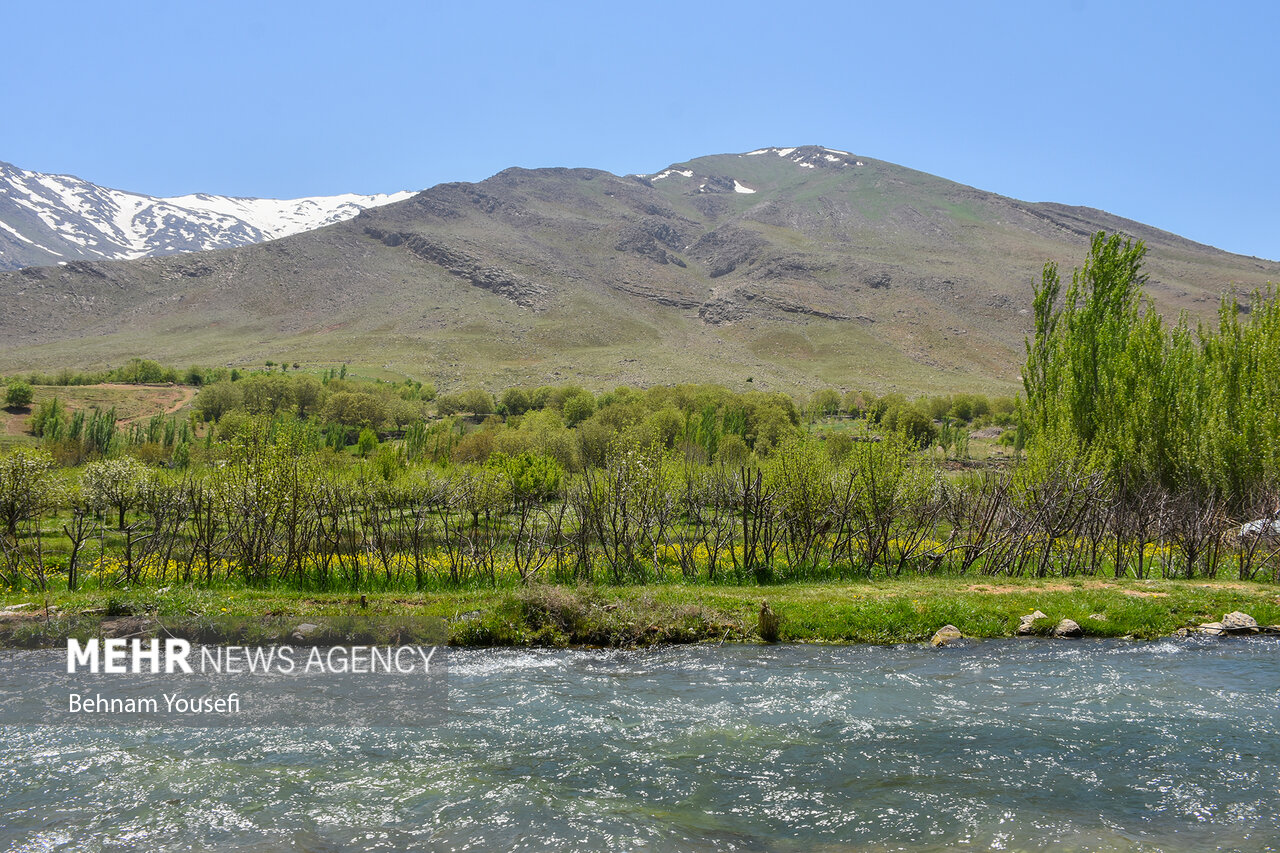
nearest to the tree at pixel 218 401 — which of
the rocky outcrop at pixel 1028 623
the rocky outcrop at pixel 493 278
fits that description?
the rocky outcrop at pixel 493 278

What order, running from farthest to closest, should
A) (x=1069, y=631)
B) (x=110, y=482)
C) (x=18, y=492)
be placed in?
(x=110, y=482) → (x=18, y=492) → (x=1069, y=631)

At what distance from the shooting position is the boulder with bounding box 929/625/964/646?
13.8 meters

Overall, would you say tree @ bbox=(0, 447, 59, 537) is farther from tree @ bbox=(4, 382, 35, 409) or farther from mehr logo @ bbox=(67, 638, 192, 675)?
tree @ bbox=(4, 382, 35, 409)

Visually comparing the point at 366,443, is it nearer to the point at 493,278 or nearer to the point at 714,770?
the point at 714,770

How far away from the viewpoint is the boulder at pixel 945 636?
542 inches

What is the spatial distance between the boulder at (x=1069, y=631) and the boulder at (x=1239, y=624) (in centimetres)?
263

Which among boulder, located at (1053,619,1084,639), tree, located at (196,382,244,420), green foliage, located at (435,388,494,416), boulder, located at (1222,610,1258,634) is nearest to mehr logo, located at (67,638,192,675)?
boulder, located at (1053,619,1084,639)

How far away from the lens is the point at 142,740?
359 inches

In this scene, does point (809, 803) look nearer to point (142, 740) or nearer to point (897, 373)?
point (142, 740)

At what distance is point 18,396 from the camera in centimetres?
8888

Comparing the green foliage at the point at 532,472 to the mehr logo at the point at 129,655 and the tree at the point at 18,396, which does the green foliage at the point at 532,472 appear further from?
the tree at the point at 18,396

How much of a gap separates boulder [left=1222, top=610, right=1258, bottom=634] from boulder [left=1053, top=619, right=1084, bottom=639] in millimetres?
2628

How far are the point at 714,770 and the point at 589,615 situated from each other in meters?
6.15

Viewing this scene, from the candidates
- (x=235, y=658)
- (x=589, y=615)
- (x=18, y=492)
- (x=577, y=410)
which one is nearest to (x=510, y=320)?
(x=577, y=410)
